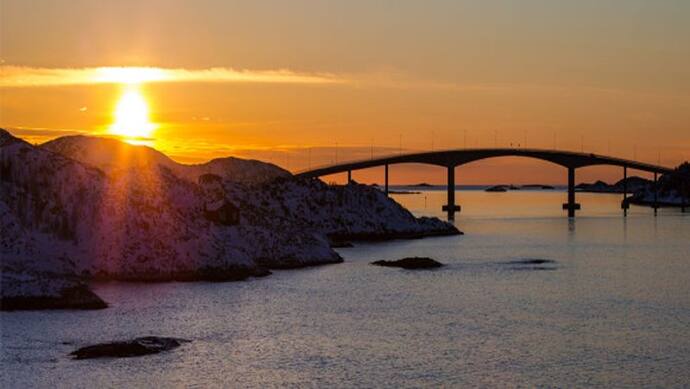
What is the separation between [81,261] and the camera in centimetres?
6438

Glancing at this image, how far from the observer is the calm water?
37156mm

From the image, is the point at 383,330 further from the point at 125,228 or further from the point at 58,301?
the point at 125,228

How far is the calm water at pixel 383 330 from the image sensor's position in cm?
3716

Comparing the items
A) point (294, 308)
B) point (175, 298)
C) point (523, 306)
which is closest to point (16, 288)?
point (175, 298)

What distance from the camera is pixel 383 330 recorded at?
48.2 metres

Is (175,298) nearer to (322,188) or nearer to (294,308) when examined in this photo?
(294,308)

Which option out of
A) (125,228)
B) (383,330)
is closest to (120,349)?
(383,330)

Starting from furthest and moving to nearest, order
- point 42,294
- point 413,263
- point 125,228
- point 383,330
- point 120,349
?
point 413,263 → point 125,228 → point 42,294 → point 383,330 → point 120,349

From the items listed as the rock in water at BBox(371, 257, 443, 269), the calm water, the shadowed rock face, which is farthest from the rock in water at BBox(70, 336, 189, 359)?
the rock in water at BBox(371, 257, 443, 269)

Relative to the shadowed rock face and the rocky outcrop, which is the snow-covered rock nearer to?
the rocky outcrop

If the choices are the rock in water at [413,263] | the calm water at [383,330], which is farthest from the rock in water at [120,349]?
the rock in water at [413,263]

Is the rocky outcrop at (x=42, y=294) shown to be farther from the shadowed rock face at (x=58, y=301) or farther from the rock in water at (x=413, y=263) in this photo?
the rock in water at (x=413, y=263)

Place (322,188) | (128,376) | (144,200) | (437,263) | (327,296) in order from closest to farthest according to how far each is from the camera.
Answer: (128,376), (327,296), (144,200), (437,263), (322,188)

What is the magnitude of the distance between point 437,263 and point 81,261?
107 feet
